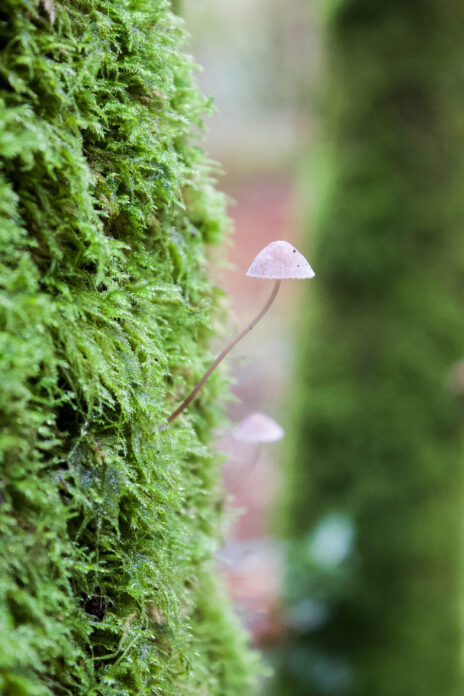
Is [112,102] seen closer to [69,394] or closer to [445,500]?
[69,394]

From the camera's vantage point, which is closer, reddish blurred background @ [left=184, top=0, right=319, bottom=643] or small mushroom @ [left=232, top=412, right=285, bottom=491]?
small mushroom @ [left=232, top=412, right=285, bottom=491]

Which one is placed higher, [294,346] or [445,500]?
[294,346]

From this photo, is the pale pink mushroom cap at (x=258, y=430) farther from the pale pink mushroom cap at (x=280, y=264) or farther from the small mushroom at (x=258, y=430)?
the pale pink mushroom cap at (x=280, y=264)

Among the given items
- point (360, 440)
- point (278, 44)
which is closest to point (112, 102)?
point (360, 440)

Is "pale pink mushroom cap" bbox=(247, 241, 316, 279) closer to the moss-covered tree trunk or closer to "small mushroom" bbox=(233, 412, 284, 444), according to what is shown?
the moss-covered tree trunk

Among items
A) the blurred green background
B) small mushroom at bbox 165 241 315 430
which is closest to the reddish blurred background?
the blurred green background

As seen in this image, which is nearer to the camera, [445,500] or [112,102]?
[112,102]
